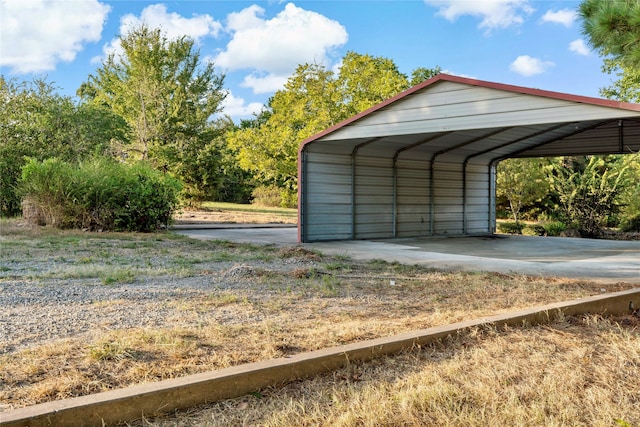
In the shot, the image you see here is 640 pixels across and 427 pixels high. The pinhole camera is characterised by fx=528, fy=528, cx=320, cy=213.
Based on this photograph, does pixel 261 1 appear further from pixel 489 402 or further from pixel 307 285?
pixel 489 402

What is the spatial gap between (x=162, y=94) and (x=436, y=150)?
14.0m

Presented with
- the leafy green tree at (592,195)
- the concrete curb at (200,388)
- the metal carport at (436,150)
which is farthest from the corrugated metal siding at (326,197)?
the leafy green tree at (592,195)

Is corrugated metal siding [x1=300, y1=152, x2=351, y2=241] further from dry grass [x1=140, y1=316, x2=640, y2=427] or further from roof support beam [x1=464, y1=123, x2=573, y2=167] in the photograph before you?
dry grass [x1=140, y1=316, x2=640, y2=427]

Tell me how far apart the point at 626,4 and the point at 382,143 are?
20.2 ft

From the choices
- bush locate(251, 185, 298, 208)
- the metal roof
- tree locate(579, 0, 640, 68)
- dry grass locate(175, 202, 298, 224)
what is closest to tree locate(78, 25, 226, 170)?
dry grass locate(175, 202, 298, 224)

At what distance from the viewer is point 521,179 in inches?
873

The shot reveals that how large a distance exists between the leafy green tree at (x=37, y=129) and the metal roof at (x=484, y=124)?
9.79m

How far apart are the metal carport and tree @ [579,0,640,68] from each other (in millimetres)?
1299

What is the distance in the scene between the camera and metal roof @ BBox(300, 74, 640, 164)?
8.95 meters

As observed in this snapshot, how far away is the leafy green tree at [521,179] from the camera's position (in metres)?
22.2

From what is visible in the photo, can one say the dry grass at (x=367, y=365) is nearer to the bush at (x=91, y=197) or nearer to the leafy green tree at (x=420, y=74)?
the bush at (x=91, y=197)

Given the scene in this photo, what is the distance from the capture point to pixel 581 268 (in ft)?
27.5

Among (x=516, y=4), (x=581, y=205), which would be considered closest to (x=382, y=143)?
(x=516, y=4)

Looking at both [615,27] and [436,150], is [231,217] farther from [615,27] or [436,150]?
[615,27]
